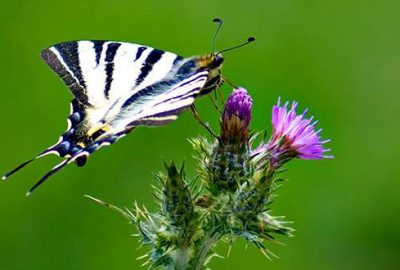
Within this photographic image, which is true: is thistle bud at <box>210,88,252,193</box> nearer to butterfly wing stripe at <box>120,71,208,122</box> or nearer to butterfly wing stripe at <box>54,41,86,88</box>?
butterfly wing stripe at <box>120,71,208,122</box>

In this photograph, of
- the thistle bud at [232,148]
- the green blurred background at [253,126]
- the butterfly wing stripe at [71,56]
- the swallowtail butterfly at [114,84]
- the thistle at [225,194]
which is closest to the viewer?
the swallowtail butterfly at [114,84]

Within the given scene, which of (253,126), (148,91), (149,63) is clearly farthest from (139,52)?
(253,126)

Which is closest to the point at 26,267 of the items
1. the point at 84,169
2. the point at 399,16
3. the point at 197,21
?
the point at 84,169

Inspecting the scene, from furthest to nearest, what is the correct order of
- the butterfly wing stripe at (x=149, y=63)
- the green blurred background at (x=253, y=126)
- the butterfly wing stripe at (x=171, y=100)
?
the green blurred background at (x=253, y=126) → the butterfly wing stripe at (x=149, y=63) → the butterfly wing stripe at (x=171, y=100)

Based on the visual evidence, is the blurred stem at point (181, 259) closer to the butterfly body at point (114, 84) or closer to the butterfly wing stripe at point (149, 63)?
the butterfly body at point (114, 84)

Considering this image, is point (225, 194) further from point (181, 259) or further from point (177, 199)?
point (181, 259)

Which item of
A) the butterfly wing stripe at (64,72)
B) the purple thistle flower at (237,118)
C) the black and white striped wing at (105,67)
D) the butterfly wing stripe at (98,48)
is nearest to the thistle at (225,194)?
the purple thistle flower at (237,118)
